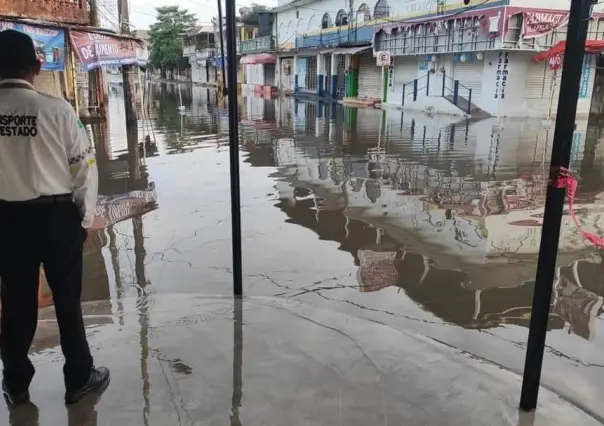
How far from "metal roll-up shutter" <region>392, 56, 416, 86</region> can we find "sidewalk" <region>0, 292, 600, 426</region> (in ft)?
78.2

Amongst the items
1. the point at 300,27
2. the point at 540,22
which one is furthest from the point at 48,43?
the point at 300,27

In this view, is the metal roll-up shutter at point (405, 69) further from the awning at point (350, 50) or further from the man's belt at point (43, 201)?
the man's belt at point (43, 201)

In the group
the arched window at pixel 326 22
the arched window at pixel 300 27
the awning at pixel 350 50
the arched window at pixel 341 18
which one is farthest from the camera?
the arched window at pixel 300 27

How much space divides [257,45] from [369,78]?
17.4 metres

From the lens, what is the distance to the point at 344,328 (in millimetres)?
3588

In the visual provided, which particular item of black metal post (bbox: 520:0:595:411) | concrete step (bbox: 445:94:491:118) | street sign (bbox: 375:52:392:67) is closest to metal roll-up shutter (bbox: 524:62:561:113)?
concrete step (bbox: 445:94:491:118)

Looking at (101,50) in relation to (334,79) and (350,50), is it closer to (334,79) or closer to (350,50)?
(350,50)

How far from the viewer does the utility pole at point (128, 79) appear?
706 inches

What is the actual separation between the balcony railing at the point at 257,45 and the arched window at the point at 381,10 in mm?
14847

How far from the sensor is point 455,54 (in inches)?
909

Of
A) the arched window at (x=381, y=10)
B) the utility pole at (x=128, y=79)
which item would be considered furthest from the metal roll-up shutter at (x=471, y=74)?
the utility pole at (x=128, y=79)

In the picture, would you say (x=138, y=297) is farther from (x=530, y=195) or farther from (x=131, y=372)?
(x=530, y=195)


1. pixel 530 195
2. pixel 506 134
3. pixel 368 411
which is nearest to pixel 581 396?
pixel 368 411

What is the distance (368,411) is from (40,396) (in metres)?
1.57
